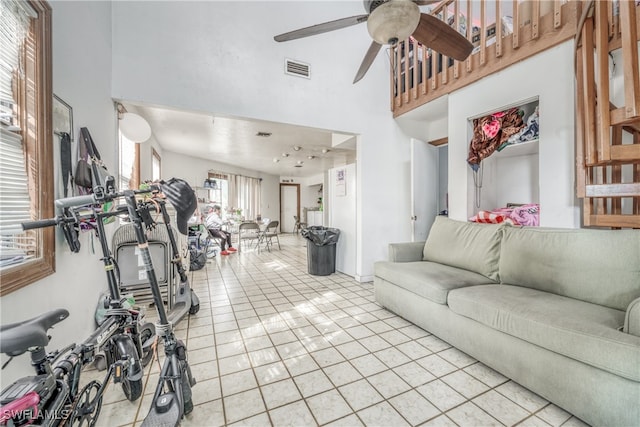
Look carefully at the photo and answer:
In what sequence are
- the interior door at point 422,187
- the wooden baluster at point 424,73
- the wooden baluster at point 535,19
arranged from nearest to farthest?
the wooden baluster at point 535,19 → the wooden baluster at point 424,73 → the interior door at point 422,187

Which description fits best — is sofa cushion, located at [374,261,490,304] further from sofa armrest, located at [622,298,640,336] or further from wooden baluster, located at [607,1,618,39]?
wooden baluster, located at [607,1,618,39]

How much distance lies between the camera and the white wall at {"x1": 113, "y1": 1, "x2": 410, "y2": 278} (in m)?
2.55

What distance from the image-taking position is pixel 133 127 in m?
2.78

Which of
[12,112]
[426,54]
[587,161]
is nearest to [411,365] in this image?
[587,161]

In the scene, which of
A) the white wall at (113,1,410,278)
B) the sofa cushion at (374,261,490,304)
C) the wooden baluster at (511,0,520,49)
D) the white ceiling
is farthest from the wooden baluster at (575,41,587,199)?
the white ceiling

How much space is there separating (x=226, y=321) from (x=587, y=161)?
3277 mm

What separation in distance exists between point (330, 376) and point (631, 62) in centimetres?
266

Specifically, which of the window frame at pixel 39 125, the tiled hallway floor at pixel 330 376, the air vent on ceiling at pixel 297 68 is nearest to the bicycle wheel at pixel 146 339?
the tiled hallway floor at pixel 330 376

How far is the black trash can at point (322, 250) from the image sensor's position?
399 cm

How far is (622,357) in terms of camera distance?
3.73 ft

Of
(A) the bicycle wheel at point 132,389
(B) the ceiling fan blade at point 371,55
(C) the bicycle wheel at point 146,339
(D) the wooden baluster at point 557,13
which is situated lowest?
(A) the bicycle wheel at point 132,389

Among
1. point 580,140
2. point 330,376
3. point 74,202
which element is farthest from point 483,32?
point 74,202

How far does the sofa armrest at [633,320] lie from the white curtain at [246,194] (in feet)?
27.8

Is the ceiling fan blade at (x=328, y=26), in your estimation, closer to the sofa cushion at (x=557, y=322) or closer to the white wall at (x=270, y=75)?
the white wall at (x=270, y=75)
